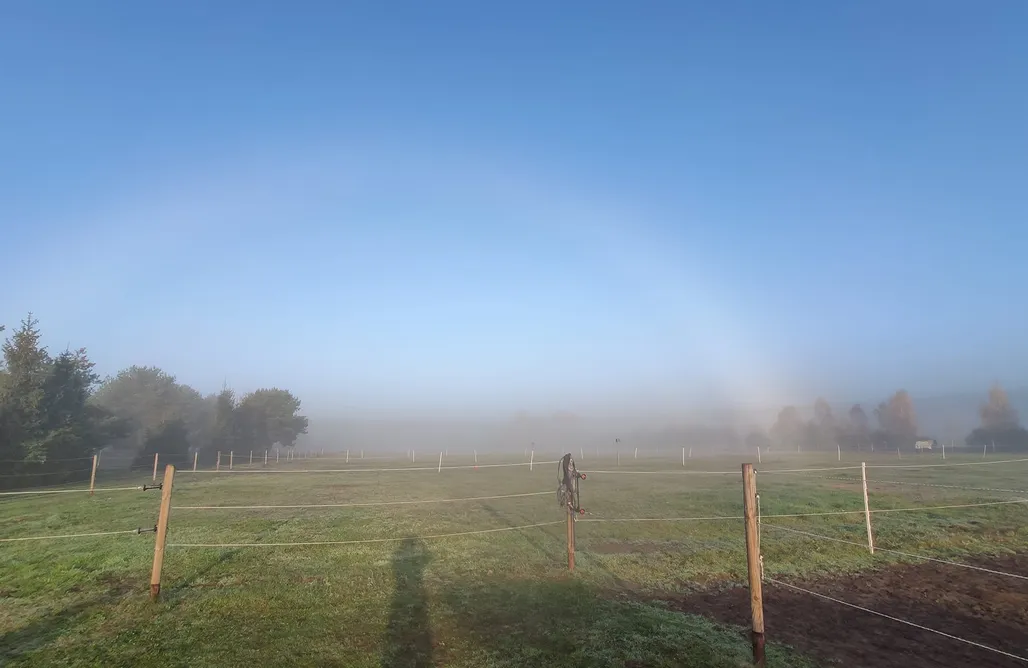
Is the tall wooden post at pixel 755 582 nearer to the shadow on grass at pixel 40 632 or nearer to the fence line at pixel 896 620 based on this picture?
the fence line at pixel 896 620

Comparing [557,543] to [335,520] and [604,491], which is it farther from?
[604,491]

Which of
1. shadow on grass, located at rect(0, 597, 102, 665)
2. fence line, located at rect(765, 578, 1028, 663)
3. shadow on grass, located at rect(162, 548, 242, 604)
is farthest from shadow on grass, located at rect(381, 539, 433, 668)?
fence line, located at rect(765, 578, 1028, 663)

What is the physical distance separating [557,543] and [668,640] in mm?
5715

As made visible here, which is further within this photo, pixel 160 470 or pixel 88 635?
pixel 160 470

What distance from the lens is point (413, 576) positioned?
10.2 metres

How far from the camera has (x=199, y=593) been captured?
889 cm

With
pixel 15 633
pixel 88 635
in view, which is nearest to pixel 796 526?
pixel 88 635

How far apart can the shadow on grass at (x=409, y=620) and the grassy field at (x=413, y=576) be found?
0.04 meters

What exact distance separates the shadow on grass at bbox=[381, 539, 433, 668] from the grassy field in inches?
1.4

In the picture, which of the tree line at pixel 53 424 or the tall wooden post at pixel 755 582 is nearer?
the tall wooden post at pixel 755 582

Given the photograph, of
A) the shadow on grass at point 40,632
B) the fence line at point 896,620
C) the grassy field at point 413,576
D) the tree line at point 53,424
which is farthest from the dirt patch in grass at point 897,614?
the tree line at point 53,424

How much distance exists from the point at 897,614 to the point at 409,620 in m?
8.51

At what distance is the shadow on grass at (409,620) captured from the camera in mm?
6730

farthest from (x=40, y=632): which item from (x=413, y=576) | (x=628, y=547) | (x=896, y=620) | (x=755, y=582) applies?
(x=896, y=620)
